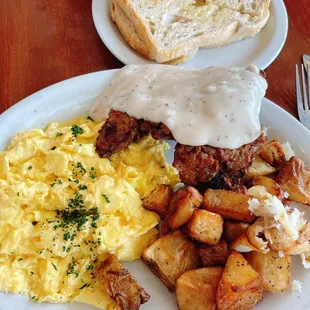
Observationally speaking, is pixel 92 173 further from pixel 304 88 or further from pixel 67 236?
pixel 304 88

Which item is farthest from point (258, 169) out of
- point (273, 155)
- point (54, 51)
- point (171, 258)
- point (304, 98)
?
point (54, 51)

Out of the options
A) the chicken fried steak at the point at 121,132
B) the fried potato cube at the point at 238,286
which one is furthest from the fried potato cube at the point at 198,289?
the chicken fried steak at the point at 121,132

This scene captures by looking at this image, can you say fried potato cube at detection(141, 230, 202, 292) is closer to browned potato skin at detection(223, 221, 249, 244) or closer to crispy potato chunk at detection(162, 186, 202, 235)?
crispy potato chunk at detection(162, 186, 202, 235)

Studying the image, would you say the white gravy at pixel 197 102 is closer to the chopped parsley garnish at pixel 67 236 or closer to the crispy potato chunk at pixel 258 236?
the crispy potato chunk at pixel 258 236

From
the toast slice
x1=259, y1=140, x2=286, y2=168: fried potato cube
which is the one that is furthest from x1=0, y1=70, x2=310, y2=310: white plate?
the toast slice

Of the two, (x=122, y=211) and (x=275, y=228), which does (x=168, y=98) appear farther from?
(x=275, y=228)

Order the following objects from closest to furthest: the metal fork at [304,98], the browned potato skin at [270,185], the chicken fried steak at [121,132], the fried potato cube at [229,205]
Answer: the fried potato cube at [229,205], the browned potato skin at [270,185], the chicken fried steak at [121,132], the metal fork at [304,98]
